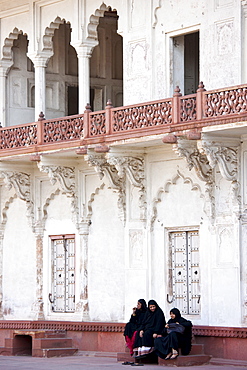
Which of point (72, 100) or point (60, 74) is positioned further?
point (72, 100)

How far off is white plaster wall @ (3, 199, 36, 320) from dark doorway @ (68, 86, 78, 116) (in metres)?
2.71

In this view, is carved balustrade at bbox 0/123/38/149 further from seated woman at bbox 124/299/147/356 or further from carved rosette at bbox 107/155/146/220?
seated woman at bbox 124/299/147/356

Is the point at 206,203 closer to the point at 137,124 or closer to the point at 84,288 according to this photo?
the point at 137,124

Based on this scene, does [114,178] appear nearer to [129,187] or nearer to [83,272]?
[129,187]

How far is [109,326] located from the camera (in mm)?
20641

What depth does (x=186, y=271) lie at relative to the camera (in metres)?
19.7

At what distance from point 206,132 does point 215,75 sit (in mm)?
→ 1373

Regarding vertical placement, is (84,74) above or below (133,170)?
above

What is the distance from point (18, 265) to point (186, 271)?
17.3 ft

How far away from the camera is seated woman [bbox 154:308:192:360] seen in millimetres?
18141

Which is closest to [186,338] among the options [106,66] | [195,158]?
[195,158]

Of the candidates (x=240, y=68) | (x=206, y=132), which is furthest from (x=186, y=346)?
(x=240, y=68)

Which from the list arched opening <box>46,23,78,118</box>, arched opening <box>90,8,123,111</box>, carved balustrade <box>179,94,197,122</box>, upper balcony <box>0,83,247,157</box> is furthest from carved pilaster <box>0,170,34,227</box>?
carved balustrade <box>179,94,197,122</box>

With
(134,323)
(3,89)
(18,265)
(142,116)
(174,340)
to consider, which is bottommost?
(174,340)
